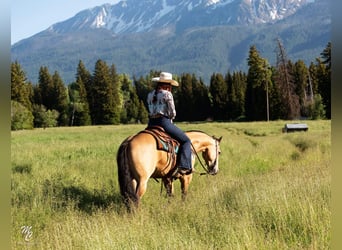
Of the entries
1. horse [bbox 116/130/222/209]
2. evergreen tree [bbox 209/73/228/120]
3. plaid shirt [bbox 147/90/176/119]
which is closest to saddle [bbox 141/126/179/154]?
horse [bbox 116/130/222/209]

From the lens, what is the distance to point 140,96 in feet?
304

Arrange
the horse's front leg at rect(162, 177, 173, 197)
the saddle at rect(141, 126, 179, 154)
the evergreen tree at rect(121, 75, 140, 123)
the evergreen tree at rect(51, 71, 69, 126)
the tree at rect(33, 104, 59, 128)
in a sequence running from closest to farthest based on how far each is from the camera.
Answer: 1. the saddle at rect(141, 126, 179, 154)
2. the horse's front leg at rect(162, 177, 173, 197)
3. the tree at rect(33, 104, 59, 128)
4. the evergreen tree at rect(51, 71, 69, 126)
5. the evergreen tree at rect(121, 75, 140, 123)

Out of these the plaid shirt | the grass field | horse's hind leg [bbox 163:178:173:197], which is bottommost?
the grass field

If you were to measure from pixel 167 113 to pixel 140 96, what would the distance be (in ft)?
280

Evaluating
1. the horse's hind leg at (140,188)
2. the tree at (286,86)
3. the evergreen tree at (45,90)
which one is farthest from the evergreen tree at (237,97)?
the horse's hind leg at (140,188)

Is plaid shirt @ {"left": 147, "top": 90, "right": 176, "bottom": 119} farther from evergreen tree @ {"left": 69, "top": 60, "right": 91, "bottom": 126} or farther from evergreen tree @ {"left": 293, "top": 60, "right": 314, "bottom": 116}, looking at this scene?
evergreen tree @ {"left": 69, "top": 60, "right": 91, "bottom": 126}

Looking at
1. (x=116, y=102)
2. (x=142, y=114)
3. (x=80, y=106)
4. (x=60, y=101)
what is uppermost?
(x=60, y=101)

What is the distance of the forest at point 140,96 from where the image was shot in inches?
2325

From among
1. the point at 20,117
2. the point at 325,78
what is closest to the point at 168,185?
the point at 325,78

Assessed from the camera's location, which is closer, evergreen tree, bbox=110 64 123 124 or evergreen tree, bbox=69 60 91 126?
evergreen tree, bbox=69 60 91 126

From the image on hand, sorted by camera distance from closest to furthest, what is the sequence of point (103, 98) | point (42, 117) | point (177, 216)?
1. point (177, 216)
2. point (42, 117)
3. point (103, 98)

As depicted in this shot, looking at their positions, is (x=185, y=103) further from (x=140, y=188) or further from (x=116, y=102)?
(x=140, y=188)

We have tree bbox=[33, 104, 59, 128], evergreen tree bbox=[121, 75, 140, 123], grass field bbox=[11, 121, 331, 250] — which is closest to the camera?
grass field bbox=[11, 121, 331, 250]

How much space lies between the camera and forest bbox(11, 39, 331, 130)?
194ft
